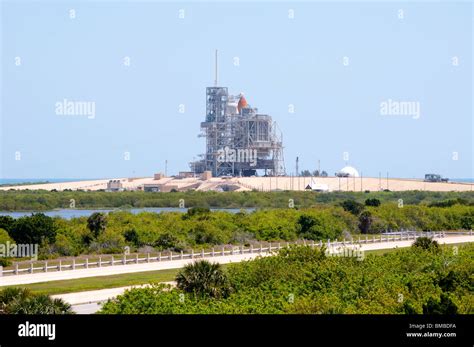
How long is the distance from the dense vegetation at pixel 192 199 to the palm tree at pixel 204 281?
9841cm

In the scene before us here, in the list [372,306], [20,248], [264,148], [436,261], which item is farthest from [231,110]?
[372,306]

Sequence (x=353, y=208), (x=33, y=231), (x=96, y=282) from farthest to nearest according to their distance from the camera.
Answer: (x=353, y=208), (x=33, y=231), (x=96, y=282)

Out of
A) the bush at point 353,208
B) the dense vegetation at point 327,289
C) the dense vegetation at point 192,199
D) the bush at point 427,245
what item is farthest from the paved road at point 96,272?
the dense vegetation at point 192,199

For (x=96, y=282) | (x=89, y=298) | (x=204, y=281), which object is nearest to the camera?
(x=204, y=281)

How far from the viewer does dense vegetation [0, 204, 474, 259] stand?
64250mm

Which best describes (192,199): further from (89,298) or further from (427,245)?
(89,298)

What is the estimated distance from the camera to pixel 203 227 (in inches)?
2926

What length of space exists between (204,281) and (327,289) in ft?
16.1

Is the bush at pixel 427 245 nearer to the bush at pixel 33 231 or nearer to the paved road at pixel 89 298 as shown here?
the paved road at pixel 89 298

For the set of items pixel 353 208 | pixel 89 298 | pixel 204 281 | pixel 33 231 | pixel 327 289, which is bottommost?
pixel 89 298

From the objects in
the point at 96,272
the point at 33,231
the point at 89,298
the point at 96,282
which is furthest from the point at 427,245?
the point at 33,231

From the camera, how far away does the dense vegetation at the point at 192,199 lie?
142m

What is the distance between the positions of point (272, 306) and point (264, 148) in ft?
516
